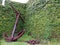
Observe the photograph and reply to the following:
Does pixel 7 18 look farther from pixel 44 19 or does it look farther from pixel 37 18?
pixel 44 19

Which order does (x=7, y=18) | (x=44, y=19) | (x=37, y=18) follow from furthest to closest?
1. (x=7, y=18)
2. (x=37, y=18)
3. (x=44, y=19)

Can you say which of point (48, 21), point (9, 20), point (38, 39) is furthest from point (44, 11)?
point (9, 20)

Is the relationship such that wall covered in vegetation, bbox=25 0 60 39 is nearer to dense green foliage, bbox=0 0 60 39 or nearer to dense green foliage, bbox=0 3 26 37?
dense green foliage, bbox=0 0 60 39

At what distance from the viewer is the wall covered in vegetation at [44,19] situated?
28.2ft

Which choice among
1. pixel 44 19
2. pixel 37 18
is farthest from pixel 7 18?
pixel 44 19

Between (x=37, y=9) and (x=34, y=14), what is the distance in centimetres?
30

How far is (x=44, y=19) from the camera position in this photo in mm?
8945

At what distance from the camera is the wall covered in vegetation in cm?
859

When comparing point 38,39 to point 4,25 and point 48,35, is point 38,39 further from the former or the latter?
point 4,25

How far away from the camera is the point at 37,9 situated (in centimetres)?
952

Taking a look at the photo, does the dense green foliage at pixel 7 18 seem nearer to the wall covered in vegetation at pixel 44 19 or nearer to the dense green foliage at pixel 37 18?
the dense green foliage at pixel 37 18

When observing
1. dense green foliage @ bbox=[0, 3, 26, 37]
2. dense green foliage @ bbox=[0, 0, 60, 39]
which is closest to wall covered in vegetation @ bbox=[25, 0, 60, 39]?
dense green foliage @ bbox=[0, 0, 60, 39]

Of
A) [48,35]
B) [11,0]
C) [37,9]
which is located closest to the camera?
[48,35]

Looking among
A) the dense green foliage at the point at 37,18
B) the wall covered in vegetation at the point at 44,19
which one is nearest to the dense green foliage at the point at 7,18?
the dense green foliage at the point at 37,18
